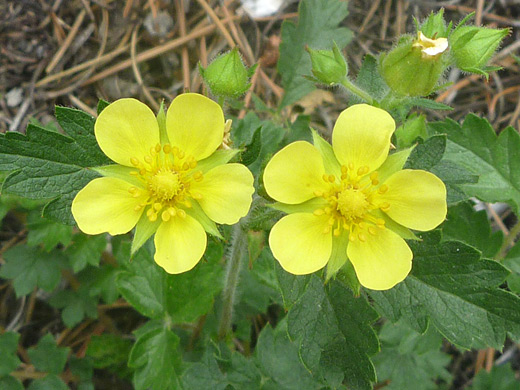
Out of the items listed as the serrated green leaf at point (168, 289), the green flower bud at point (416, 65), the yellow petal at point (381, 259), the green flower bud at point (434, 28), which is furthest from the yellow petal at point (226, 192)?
the green flower bud at point (434, 28)

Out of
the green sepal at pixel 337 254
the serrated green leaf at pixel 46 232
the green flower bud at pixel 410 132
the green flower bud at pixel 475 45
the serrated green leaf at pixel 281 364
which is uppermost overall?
the green flower bud at pixel 475 45

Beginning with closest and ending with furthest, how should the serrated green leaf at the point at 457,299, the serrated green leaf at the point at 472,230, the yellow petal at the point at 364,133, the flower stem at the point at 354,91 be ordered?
the yellow petal at the point at 364,133 < the serrated green leaf at the point at 457,299 < the flower stem at the point at 354,91 < the serrated green leaf at the point at 472,230

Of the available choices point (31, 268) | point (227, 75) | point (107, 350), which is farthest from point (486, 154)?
point (31, 268)

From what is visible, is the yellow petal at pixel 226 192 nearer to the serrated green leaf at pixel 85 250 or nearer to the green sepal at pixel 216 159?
the green sepal at pixel 216 159

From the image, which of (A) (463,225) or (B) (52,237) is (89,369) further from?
(A) (463,225)

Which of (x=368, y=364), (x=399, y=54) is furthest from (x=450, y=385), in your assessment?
(x=399, y=54)

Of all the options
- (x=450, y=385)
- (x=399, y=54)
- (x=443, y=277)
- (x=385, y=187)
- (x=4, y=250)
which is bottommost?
(x=450, y=385)

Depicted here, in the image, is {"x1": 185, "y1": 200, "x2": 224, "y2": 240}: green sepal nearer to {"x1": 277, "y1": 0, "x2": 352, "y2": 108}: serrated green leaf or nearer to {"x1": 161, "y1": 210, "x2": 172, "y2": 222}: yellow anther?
{"x1": 161, "y1": 210, "x2": 172, "y2": 222}: yellow anther
